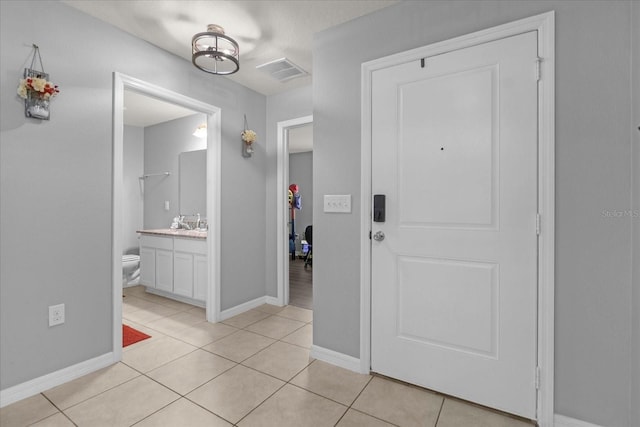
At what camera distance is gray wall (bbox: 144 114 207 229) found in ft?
14.4

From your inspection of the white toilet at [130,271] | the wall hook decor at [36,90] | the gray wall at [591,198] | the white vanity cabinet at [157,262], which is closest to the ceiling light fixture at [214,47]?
the wall hook decor at [36,90]

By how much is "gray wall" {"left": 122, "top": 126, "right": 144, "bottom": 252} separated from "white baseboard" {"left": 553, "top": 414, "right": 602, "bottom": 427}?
5.50m

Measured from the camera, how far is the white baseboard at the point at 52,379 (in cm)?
172

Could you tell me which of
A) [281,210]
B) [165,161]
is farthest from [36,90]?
[165,161]

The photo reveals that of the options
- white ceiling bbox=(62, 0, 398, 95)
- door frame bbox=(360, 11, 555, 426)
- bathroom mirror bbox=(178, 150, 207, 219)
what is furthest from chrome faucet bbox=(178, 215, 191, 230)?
door frame bbox=(360, 11, 555, 426)

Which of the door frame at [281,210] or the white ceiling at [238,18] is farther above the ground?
the white ceiling at [238,18]

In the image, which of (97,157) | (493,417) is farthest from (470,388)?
(97,157)

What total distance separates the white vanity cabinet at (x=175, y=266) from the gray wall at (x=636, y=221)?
324 centimetres

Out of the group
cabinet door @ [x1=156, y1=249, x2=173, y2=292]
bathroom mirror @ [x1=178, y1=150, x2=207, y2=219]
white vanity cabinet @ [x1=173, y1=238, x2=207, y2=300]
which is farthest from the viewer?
bathroom mirror @ [x1=178, y1=150, x2=207, y2=219]

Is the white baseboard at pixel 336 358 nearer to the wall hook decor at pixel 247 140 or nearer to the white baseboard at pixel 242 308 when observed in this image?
the white baseboard at pixel 242 308

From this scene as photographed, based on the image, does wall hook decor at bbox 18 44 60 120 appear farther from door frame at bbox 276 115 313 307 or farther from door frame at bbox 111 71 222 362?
door frame at bbox 276 115 313 307

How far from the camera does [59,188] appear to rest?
1.93 meters

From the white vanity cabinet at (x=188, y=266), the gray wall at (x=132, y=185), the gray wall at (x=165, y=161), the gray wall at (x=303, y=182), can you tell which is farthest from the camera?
the gray wall at (x=303, y=182)

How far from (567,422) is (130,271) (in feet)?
15.9
